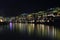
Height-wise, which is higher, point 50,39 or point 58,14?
point 58,14

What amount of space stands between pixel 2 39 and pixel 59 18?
153ft

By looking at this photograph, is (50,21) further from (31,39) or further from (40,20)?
(31,39)

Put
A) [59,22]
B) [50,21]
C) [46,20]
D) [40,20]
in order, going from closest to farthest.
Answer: [59,22] → [50,21] → [46,20] → [40,20]

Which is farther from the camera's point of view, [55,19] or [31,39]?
[55,19]

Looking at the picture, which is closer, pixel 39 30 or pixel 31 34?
pixel 31 34

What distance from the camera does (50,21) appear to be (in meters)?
67.1

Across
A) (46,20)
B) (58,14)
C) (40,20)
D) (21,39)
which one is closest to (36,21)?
(40,20)

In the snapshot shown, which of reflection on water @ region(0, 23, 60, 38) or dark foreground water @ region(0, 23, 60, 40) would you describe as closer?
dark foreground water @ region(0, 23, 60, 40)

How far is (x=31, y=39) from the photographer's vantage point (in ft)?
58.8

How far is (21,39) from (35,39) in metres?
1.45

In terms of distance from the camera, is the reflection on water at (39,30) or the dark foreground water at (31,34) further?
the reflection on water at (39,30)

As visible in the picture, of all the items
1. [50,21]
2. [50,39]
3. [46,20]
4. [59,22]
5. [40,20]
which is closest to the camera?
[50,39]

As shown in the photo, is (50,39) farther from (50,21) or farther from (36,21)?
(36,21)

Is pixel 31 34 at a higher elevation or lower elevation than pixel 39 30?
lower
